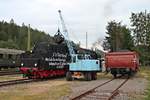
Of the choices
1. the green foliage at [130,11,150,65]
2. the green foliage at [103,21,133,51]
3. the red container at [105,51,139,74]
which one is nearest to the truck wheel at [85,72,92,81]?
the red container at [105,51,139,74]

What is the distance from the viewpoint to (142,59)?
241ft

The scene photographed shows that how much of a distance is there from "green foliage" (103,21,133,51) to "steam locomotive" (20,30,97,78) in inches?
1877

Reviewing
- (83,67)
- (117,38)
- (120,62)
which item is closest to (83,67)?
(83,67)

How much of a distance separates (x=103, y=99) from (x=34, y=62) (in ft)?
48.8

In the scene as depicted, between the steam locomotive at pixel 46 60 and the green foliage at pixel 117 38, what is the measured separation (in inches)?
1877

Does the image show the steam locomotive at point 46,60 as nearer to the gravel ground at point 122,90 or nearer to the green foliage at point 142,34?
the gravel ground at point 122,90

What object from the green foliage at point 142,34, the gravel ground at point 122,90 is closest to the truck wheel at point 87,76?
the gravel ground at point 122,90

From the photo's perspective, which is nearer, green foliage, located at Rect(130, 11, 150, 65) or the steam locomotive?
the steam locomotive

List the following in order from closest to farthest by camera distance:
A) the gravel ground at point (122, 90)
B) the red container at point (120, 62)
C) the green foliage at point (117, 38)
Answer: the gravel ground at point (122, 90) < the red container at point (120, 62) < the green foliage at point (117, 38)

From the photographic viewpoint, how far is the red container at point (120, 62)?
34938 millimetres

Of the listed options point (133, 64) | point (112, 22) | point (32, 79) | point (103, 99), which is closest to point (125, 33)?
point (112, 22)

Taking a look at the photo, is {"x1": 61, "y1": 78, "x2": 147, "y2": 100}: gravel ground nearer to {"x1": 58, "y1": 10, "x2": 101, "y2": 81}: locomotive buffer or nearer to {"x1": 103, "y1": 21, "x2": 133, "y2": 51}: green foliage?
{"x1": 58, "y1": 10, "x2": 101, "y2": 81}: locomotive buffer

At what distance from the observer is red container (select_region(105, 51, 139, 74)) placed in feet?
115

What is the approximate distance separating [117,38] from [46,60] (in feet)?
178
